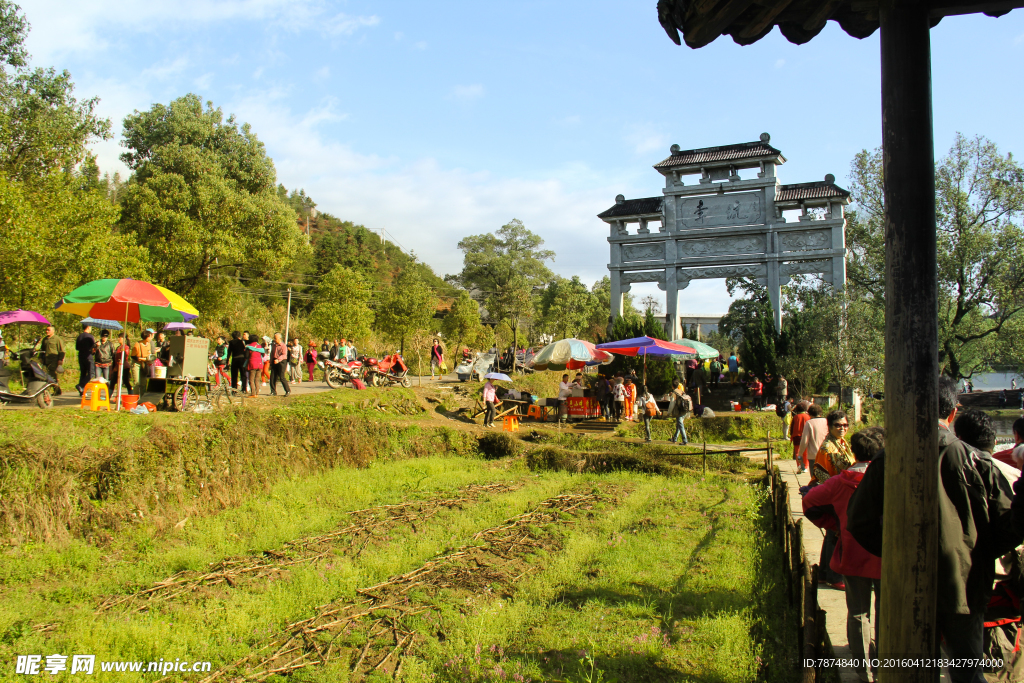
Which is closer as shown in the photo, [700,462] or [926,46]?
[926,46]

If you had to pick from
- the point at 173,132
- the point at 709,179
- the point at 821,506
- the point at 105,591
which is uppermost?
the point at 173,132

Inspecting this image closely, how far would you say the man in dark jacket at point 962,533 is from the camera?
298 cm

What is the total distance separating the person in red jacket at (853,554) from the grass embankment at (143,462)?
304 inches

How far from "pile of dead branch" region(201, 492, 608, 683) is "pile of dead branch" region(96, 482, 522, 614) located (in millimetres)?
1244

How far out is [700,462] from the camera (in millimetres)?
13477

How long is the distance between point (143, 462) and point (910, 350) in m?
8.98

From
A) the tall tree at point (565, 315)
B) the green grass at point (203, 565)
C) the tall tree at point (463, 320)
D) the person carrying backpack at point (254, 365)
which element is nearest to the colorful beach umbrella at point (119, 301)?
the person carrying backpack at point (254, 365)

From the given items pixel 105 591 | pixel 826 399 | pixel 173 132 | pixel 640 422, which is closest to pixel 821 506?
pixel 105 591

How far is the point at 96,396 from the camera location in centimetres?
1098

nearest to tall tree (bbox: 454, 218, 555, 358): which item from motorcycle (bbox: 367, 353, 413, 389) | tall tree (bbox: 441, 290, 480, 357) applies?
tall tree (bbox: 441, 290, 480, 357)

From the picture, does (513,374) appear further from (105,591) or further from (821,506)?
(821,506)

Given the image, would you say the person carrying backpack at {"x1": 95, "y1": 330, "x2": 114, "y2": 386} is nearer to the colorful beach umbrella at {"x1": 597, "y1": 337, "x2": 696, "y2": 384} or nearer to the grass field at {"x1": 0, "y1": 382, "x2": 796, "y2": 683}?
the grass field at {"x1": 0, "y1": 382, "x2": 796, "y2": 683}

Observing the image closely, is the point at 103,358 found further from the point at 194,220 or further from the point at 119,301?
the point at 194,220

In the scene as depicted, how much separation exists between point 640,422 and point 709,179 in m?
11.6
